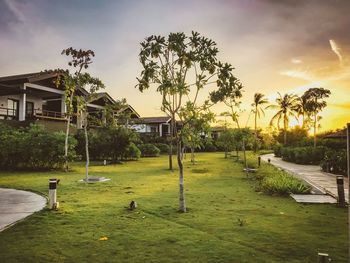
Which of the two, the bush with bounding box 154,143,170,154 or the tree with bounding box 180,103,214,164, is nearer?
the tree with bounding box 180,103,214,164

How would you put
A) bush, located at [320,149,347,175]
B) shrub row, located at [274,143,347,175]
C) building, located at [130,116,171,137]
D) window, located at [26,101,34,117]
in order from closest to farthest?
bush, located at [320,149,347,175]
shrub row, located at [274,143,347,175]
window, located at [26,101,34,117]
building, located at [130,116,171,137]

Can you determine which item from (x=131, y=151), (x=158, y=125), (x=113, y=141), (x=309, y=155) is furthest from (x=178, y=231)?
(x=158, y=125)

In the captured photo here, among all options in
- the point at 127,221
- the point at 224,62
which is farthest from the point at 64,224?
the point at 224,62

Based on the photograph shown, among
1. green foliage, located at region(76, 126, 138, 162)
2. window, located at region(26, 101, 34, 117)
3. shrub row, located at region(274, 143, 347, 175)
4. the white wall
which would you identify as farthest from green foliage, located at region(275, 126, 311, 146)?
window, located at region(26, 101, 34, 117)

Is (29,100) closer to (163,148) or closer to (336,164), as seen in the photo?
(163,148)

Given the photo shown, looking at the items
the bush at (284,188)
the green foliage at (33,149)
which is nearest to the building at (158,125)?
the green foliage at (33,149)

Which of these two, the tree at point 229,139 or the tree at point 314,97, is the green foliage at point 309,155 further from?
the tree at point 314,97

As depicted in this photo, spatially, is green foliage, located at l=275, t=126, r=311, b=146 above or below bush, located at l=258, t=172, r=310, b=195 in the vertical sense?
above

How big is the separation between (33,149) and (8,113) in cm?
1179

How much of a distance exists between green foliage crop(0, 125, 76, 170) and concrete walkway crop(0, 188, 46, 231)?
7.56 metres

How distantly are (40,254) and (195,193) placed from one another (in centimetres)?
720

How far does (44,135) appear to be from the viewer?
19344 mm

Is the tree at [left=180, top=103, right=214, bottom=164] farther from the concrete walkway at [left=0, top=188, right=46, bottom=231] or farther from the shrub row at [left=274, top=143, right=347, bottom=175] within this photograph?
the shrub row at [left=274, top=143, right=347, bottom=175]

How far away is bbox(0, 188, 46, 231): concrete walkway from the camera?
742cm
